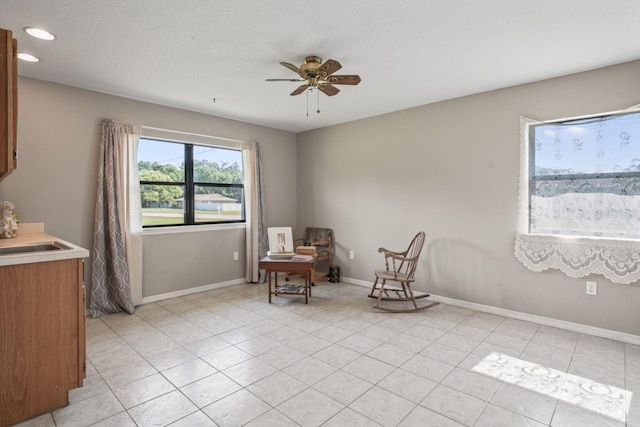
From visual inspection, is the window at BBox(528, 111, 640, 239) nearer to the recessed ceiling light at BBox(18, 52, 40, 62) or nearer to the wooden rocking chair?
the wooden rocking chair

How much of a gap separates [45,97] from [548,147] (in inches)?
198

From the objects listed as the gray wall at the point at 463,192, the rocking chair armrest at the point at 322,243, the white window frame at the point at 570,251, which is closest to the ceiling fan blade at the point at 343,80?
the gray wall at the point at 463,192

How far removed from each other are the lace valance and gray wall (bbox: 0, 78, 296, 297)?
3.81 meters

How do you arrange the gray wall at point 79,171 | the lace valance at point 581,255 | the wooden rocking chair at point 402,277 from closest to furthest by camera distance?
the lace valance at point 581,255 < the gray wall at point 79,171 < the wooden rocking chair at point 402,277

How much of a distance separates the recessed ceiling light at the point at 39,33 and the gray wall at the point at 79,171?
1112mm

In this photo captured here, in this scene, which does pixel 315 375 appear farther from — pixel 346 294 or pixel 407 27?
pixel 407 27

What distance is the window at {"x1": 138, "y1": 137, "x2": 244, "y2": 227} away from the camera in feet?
13.5

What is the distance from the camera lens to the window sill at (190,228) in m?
4.05

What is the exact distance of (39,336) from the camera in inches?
75.5

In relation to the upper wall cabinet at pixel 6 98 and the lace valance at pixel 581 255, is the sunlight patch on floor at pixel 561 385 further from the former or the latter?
the upper wall cabinet at pixel 6 98

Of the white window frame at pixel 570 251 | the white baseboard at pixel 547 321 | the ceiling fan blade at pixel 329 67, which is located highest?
the ceiling fan blade at pixel 329 67

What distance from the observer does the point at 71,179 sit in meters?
3.45

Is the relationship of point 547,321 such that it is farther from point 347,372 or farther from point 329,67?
point 329,67

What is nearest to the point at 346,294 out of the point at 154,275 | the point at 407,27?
the point at 154,275
